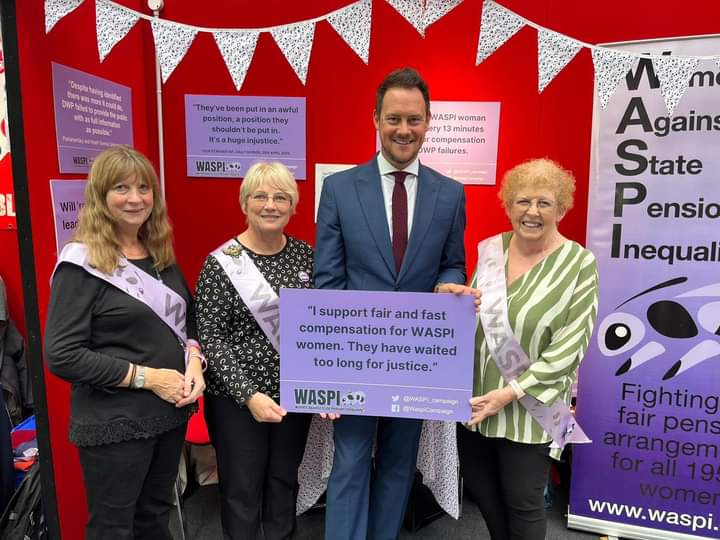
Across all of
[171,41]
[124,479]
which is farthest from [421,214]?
[124,479]

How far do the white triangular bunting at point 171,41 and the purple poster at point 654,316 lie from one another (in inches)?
68.5

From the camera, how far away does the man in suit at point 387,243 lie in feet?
5.17

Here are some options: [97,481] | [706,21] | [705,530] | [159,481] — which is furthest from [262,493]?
[706,21]

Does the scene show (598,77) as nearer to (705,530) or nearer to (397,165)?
(397,165)

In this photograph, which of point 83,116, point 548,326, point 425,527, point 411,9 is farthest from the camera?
point 425,527

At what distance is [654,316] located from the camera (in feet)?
7.41

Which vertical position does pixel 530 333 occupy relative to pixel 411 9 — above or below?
below

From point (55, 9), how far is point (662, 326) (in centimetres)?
270

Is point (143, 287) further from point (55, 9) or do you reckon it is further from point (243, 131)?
point (243, 131)

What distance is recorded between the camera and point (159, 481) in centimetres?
173

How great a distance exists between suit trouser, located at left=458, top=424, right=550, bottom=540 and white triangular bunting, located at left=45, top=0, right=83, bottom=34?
2.00m

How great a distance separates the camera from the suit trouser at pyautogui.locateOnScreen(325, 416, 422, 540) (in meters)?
1.67

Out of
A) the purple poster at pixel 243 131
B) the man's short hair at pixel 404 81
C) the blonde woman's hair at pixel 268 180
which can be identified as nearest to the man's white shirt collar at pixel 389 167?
the man's short hair at pixel 404 81

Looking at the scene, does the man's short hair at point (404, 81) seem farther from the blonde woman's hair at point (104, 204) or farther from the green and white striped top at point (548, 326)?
the blonde woman's hair at point (104, 204)
